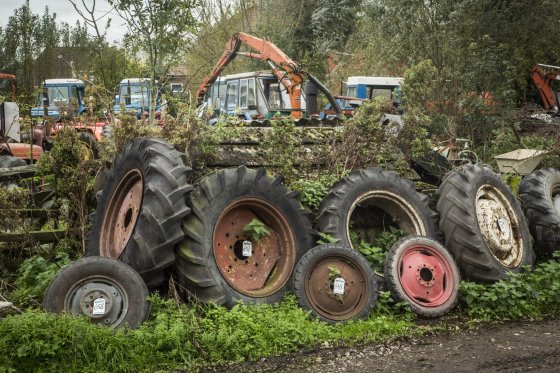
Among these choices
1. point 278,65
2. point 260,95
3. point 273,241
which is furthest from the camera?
point 260,95

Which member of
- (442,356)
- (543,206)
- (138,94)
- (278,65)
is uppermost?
(278,65)

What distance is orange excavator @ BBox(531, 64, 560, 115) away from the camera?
68.9 ft

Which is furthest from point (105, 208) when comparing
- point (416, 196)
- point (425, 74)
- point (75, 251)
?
point (425, 74)

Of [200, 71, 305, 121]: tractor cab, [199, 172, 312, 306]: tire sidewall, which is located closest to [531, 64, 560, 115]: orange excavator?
[200, 71, 305, 121]: tractor cab

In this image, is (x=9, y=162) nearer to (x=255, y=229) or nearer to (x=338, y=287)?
(x=255, y=229)

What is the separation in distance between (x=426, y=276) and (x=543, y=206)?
247cm

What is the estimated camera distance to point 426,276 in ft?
21.9

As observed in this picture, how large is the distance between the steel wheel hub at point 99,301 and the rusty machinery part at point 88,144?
2.50 meters

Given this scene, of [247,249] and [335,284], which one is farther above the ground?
[247,249]

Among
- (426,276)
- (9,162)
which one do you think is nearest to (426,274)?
(426,276)

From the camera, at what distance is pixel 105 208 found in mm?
7113

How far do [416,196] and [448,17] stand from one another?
457 inches

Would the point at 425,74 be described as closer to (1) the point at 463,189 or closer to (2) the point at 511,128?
(2) the point at 511,128

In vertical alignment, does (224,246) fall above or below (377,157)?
below
